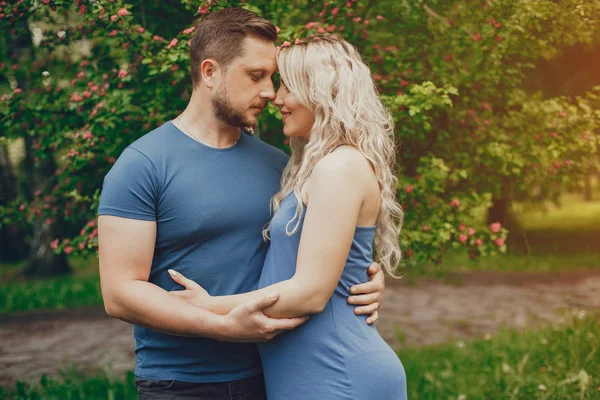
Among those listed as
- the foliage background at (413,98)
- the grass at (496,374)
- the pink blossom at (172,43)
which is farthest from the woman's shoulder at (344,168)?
the grass at (496,374)

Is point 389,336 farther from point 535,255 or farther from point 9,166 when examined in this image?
point 9,166

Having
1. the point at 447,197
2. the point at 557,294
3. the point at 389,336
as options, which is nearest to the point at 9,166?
the point at 389,336

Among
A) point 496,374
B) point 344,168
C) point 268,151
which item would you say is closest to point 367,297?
point 344,168

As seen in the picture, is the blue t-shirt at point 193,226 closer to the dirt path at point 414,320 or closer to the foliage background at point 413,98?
the foliage background at point 413,98

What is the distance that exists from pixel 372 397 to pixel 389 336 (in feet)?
18.7

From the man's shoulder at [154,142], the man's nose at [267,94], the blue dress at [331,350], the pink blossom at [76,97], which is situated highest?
the man's nose at [267,94]

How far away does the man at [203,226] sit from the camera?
2.39 m

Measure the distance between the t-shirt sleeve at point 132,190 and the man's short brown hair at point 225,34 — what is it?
1.94 feet

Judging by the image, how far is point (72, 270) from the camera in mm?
13836

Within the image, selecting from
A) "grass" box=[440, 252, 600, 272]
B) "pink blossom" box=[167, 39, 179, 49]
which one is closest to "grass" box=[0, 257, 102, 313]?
"grass" box=[440, 252, 600, 272]

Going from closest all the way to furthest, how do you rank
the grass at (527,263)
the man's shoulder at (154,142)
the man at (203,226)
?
the man at (203,226) < the man's shoulder at (154,142) < the grass at (527,263)

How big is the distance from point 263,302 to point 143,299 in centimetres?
47

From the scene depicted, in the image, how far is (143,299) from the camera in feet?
7.79

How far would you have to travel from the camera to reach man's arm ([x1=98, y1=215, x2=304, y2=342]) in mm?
2348
